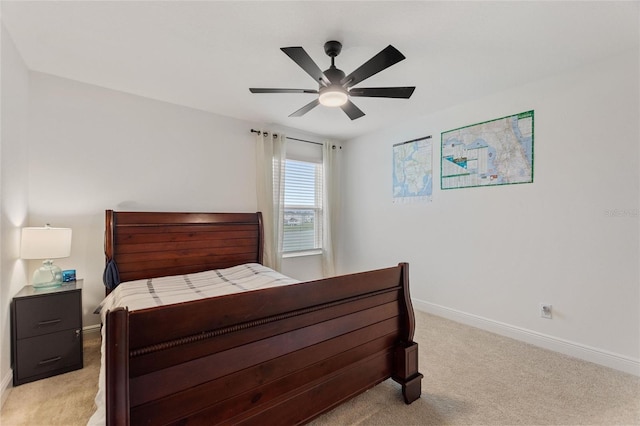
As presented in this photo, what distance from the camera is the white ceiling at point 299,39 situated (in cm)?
178

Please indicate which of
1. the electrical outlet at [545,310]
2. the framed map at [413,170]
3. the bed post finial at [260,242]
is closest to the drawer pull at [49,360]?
the bed post finial at [260,242]

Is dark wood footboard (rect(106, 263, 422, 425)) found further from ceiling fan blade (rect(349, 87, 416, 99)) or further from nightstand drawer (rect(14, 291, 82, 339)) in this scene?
nightstand drawer (rect(14, 291, 82, 339))

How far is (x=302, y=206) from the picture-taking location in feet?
14.4

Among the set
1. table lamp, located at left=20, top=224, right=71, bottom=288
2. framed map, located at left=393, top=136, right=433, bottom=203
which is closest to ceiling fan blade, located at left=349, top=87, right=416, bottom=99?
framed map, located at left=393, top=136, right=433, bottom=203

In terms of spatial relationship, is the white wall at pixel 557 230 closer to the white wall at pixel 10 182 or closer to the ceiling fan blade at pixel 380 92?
the ceiling fan blade at pixel 380 92

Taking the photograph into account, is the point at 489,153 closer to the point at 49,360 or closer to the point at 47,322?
the point at 47,322

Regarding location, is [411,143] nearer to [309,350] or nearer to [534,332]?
[534,332]

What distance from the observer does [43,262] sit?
2.53 m

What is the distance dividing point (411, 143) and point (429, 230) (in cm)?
119

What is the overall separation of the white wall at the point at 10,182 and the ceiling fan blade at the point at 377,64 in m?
2.41

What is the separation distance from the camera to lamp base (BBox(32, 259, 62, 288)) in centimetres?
228

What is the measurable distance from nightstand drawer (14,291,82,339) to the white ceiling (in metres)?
1.95

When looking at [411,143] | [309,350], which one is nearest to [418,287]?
→ [411,143]

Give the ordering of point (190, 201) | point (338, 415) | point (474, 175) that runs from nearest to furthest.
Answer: point (338, 415) → point (474, 175) → point (190, 201)
